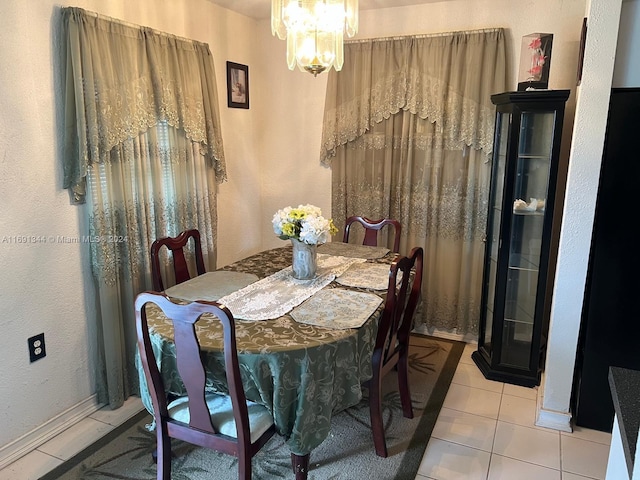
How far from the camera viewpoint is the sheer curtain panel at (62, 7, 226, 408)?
239cm

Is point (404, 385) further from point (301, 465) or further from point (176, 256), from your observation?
point (176, 256)

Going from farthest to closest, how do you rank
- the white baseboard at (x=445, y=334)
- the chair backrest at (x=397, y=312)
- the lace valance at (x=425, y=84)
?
the white baseboard at (x=445, y=334), the lace valance at (x=425, y=84), the chair backrest at (x=397, y=312)

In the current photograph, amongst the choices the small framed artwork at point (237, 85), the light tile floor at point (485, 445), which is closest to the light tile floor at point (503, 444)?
the light tile floor at point (485, 445)

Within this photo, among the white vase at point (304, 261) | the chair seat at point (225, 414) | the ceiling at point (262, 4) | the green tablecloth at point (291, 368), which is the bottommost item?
the chair seat at point (225, 414)

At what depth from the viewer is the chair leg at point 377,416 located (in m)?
2.25

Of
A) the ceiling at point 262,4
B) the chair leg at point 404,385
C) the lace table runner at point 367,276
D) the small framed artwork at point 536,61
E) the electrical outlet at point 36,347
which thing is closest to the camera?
the electrical outlet at point 36,347

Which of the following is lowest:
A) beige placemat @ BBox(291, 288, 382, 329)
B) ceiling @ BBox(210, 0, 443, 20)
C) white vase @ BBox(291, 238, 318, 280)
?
beige placemat @ BBox(291, 288, 382, 329)

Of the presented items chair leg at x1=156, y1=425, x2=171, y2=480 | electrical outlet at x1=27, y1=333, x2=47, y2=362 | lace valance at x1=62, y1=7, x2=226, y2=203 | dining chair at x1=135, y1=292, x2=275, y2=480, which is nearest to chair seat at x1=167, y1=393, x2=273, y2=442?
dining chair at x1=135, y1=292, x2=275, y2=480

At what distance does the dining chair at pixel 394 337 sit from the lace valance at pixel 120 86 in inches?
65.9

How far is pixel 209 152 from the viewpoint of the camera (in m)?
3.29

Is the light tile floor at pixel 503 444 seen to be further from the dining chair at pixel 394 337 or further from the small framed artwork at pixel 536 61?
the small framed artwork at pixel 536 61

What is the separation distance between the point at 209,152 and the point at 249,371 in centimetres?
199

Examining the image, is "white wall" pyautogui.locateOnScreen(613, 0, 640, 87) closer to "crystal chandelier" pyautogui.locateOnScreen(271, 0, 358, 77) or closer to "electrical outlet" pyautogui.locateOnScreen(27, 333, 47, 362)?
"crystal chandelier" pyautogui.locateOnScreen(271, 0, 358, 77)

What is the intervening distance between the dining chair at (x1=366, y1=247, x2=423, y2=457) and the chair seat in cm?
62
